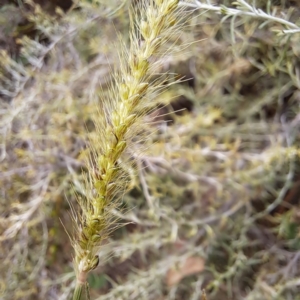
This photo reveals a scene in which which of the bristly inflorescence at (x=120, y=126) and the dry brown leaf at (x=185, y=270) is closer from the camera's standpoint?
the bristly inflorescence at (x=120, y=126)

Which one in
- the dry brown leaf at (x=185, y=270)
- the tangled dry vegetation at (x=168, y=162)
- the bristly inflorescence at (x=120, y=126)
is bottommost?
the dry brown leaf at (x=185, y=270)

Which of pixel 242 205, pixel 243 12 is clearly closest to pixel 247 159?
pixel 242 205

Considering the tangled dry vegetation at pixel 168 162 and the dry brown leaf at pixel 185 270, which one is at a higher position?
the tangled dry vegetation at pixel 168 162

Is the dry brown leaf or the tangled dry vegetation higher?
the tangled dry vegetation

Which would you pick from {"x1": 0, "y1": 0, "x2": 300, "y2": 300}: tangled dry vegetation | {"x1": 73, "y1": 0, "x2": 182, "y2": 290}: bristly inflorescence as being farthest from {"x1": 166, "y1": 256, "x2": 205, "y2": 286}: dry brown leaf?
{"x1": 73, "y1": 0, "x2": 182, "y2": 290}: bristly inflorescence

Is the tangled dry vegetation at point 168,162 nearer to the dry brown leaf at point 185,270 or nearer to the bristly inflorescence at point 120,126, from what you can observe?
the dry brown leaf at point 185,270

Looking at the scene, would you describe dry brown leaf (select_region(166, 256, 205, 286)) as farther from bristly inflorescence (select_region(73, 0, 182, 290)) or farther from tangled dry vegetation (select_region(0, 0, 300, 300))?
bristly inflorescence (select_region(73, 0, 182, 290))

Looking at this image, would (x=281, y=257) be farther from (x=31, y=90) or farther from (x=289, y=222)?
(x=31, y=90)

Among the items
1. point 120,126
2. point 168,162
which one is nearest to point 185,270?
point 168,162

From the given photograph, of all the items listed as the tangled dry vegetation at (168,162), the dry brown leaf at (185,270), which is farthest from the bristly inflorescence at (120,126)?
the dry brown leaf at (185,270)
